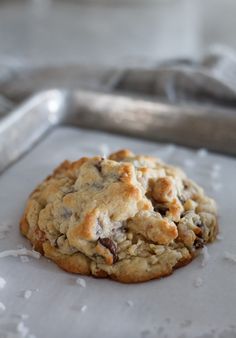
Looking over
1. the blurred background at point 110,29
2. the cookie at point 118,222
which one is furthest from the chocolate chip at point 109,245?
the blurred background at point 110,29

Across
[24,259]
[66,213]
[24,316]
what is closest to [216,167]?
[66,213]

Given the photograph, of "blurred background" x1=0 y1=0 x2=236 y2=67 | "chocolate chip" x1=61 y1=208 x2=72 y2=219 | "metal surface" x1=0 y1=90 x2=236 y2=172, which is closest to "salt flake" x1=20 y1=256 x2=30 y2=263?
"chocolate chip" x1=61 y1=208 x2=72 y2=219

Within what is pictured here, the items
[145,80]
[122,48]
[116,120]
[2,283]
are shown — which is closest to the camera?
[2,283]

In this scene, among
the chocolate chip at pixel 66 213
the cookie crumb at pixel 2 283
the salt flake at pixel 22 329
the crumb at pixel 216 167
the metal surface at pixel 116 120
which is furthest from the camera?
the metal surface at pixel 116 120

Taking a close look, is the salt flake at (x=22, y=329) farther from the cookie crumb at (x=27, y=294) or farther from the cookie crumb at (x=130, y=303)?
the cookie crumb at (x=130, y=303)

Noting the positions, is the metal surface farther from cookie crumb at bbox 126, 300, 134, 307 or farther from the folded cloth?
cookie crumb at bbox 126, 300, 134, 307

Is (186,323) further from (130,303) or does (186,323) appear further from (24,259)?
(24,259)
